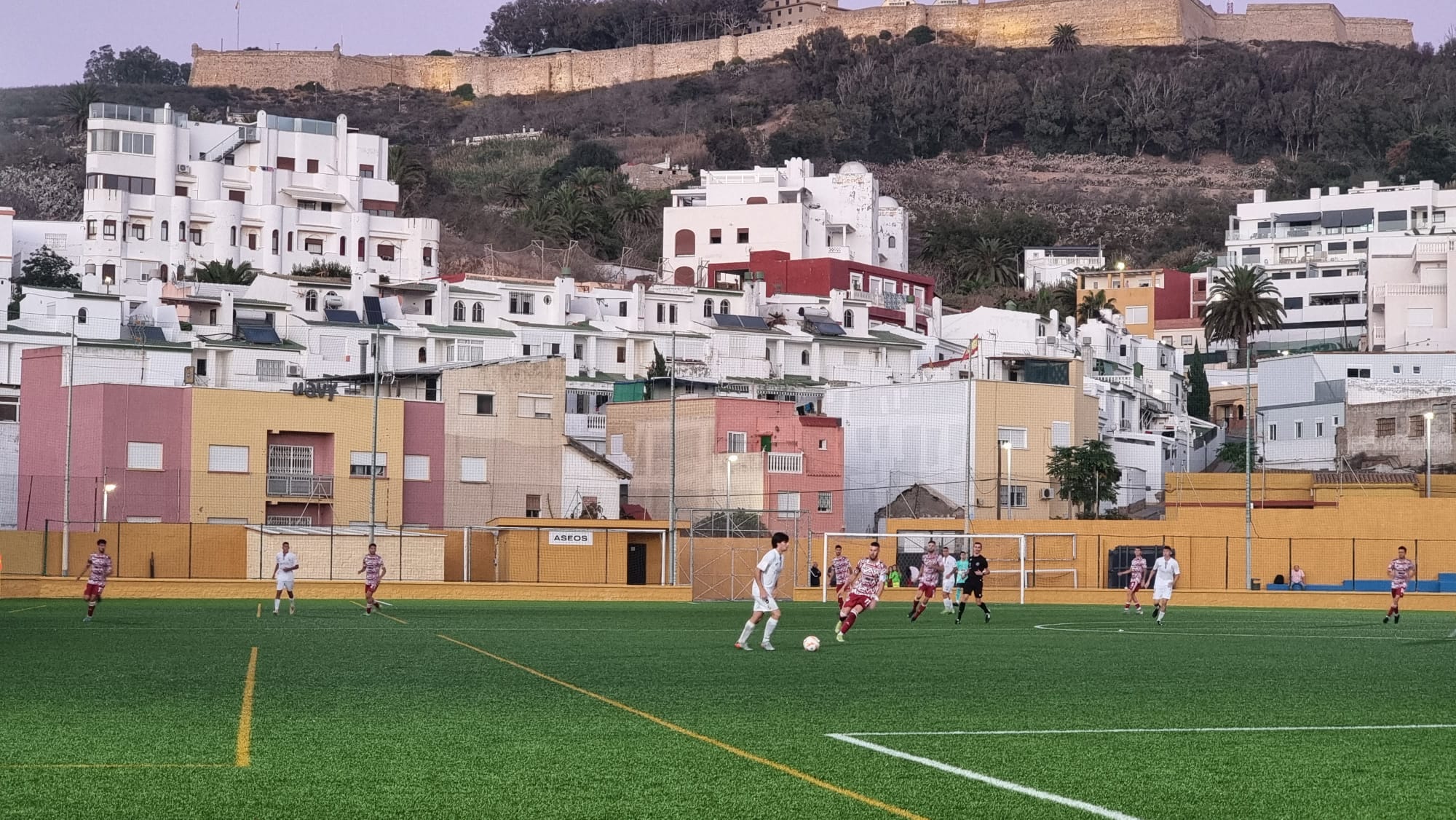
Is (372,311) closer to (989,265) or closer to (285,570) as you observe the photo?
(285,570)

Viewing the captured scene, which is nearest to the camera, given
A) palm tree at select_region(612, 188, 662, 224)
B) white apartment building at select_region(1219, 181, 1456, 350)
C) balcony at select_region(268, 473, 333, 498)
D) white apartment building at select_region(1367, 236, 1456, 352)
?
balcony at select_region(268, 473, 333, 498)

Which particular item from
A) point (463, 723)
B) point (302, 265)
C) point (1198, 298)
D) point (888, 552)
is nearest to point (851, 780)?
point (463, 723)

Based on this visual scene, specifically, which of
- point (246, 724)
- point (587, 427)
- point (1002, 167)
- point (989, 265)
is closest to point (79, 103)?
point (989, 265)

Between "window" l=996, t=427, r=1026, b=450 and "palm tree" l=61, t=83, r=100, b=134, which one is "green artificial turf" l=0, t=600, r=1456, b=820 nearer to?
"window" l=996, t=427, r=1026, b=450

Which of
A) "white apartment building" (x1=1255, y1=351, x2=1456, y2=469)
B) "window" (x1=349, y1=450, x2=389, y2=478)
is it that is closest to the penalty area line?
"window" (x1=349, y1=450, x2=389, y2=478)

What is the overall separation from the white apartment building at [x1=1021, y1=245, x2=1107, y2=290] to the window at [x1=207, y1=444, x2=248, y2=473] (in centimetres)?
9587

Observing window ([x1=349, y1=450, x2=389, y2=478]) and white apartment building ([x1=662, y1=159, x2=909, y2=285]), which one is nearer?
window ([x1=349, y1=450, x2=389, y2=478])

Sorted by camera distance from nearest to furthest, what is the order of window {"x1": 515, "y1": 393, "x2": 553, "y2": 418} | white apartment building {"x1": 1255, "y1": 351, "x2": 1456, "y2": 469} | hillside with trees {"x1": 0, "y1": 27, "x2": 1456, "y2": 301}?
window {"x1": 515, "y1": 393, "x2": 553, "y2": 418} < white apartment building {"x1": 1255, "y1": 351, "x2": 1456, "y2": 469} < hillside with trees {"x1": 0, "y1": 27, "x2": 1456, "y2": 301}

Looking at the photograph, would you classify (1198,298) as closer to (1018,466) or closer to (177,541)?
(1018,466)

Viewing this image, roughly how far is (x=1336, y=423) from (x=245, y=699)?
76590mm

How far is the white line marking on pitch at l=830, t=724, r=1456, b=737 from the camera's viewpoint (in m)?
16.1

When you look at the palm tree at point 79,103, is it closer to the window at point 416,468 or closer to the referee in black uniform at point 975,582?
the window at point 416,468

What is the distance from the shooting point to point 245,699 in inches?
730

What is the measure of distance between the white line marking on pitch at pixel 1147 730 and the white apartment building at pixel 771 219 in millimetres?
108524
